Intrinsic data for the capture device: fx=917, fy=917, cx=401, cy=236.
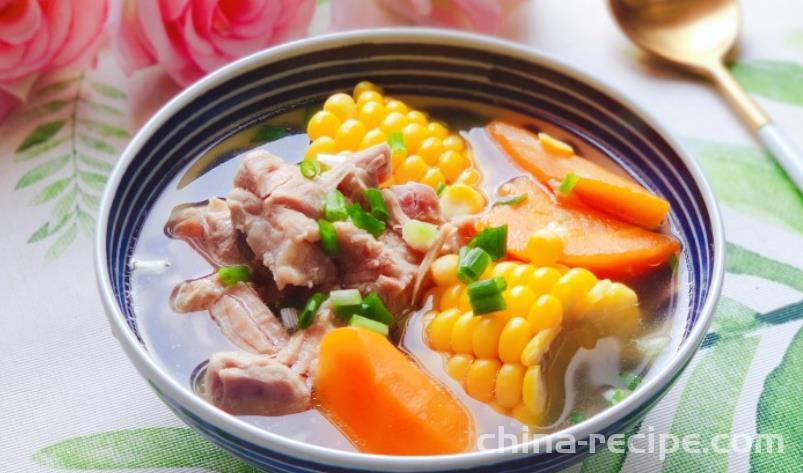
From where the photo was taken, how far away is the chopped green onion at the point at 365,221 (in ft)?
→ 5.08

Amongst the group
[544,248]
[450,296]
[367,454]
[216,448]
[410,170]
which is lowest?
[216,448]

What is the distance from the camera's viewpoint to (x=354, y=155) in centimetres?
163

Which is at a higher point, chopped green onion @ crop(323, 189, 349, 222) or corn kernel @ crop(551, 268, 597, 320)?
chopped green onion @ crop(323, 189, 349, 222)

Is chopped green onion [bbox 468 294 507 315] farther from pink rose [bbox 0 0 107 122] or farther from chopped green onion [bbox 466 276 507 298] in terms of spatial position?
pink rose [bbox 0 0 107 122]

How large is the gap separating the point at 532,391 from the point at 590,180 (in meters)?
0.46

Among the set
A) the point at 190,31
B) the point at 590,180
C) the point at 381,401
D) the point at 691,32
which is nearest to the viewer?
the point at 381,401

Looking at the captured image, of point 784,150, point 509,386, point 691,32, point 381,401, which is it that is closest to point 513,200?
point 509,386

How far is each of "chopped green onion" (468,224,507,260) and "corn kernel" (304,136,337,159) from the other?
0.36m

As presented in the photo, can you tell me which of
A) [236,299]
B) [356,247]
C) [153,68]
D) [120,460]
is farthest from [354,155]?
[153,68]

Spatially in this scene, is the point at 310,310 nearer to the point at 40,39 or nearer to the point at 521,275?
the point at 521,275

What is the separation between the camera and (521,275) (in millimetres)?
1478

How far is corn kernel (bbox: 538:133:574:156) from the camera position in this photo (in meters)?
1.74

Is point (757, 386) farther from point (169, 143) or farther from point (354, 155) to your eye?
point (169, 143)

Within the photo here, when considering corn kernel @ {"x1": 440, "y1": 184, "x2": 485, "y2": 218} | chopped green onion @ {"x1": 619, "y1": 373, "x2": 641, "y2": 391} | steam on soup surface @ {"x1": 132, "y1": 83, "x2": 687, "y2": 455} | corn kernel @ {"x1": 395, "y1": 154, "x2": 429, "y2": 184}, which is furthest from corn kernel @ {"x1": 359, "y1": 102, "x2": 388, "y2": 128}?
chopped green onion @ {"x1": 619, "y1": 373, "x2": 641, "y2": 391}
